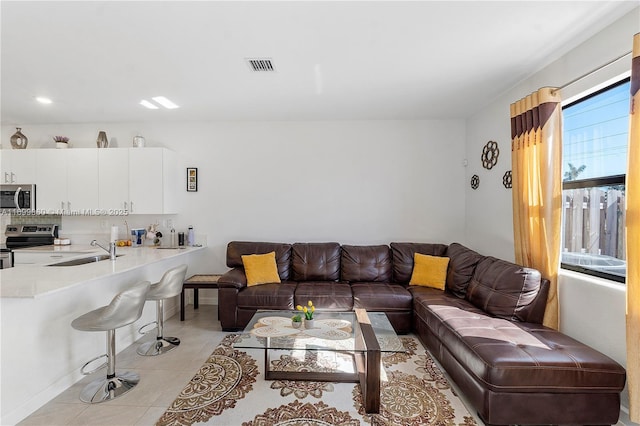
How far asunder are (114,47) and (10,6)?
58 cm

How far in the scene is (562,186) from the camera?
99.7 inches

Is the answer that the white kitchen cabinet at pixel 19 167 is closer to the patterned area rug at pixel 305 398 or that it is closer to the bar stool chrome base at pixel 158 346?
the bar stool chrome base at pixel 158 346

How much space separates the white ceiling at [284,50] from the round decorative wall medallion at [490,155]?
1.87 feet

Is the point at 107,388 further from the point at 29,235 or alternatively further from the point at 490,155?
the point at 490,155

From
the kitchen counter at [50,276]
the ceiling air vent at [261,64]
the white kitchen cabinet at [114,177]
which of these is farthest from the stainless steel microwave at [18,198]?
the ceiling air vent at [261,64]

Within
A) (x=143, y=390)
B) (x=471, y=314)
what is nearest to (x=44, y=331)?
(x=143, y=390)

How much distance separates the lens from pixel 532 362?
1811 mm

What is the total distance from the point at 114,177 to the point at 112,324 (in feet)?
9.13

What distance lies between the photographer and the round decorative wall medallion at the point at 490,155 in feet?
11.6

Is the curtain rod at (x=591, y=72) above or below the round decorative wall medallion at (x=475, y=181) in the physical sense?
above

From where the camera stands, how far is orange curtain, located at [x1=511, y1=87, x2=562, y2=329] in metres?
2.46

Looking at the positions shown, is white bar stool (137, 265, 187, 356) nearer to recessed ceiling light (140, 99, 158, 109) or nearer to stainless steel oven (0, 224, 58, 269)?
recessed ceiling light (140, 99, 158, 109)

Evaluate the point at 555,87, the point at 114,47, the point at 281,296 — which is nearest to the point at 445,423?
the point at 281,296

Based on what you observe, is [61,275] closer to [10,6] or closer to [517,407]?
[10,6]
